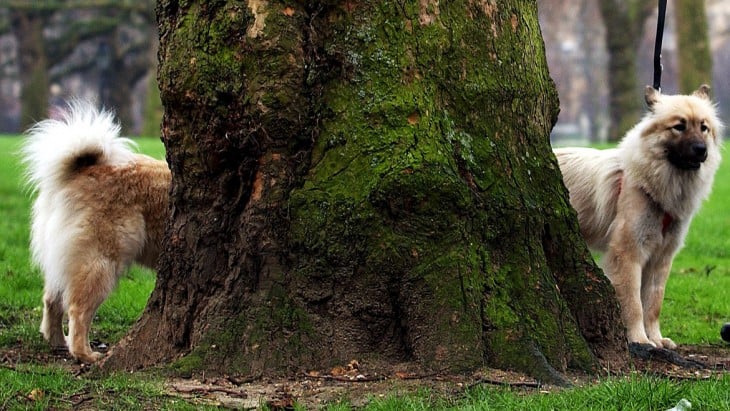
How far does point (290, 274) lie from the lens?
4305 millimetres

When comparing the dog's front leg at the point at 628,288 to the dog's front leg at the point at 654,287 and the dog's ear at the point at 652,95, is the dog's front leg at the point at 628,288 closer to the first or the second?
the dog's front leg at the point at 654,287

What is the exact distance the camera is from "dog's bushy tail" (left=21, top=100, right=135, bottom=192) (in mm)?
5844

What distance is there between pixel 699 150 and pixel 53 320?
458 cm

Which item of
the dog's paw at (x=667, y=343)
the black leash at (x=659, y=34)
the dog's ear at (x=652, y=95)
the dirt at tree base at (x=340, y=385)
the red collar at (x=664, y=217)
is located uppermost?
the black leash at (x=659, y=34)

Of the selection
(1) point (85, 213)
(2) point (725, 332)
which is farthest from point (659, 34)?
(1) point (85, 213)

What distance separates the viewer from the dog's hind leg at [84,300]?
5.61 metres

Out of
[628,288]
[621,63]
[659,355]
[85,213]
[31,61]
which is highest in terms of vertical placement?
[31,61]

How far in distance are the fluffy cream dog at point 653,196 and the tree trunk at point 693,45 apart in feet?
54.0

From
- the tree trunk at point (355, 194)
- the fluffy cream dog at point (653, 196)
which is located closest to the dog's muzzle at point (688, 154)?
the fluffy cream dog at point (653, 196)

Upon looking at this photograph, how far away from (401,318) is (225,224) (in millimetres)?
981

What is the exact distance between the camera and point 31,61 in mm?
34656

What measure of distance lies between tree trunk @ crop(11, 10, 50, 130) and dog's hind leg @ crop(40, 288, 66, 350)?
96.0ft

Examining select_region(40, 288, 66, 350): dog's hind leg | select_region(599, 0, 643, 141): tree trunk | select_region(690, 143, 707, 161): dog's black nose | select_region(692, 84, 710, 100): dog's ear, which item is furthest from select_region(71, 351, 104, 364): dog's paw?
select_region(599, 0, 643, 141): tree trunk

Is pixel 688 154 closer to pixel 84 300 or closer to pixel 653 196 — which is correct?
pixel 653 196
